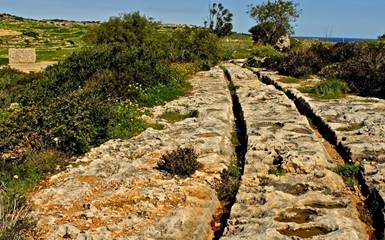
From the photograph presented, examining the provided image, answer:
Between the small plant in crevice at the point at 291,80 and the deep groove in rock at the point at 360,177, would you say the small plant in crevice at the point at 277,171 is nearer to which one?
the deep groove in rock at the point at 360,177

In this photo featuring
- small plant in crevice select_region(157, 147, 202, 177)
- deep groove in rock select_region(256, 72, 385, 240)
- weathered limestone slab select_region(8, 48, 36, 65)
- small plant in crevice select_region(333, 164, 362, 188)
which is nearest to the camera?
deep groove in rock select_region(256, 72, 385, 240)

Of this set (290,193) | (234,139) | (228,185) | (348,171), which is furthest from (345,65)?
(290,193)

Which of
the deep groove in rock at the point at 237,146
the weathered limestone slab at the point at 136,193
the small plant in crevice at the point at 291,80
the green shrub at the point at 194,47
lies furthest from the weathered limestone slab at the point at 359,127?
the green shrub at the point at 194,47

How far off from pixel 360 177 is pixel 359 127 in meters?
3.31

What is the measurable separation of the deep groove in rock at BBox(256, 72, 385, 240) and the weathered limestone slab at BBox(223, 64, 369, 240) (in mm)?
256

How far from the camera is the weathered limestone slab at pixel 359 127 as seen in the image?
8.66 meters

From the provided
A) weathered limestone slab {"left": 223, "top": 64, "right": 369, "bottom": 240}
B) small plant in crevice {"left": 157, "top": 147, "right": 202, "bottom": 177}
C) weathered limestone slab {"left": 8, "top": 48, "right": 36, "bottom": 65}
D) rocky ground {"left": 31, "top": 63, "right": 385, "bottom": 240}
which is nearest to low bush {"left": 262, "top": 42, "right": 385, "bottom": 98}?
rocky ground {"left": 31, "top": 63, "right": 385, "bottom": 240}

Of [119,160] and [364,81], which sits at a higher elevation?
[364,81]

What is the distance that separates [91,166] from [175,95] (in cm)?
804

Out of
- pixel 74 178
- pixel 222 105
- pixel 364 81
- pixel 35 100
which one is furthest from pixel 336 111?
pixel 35 100

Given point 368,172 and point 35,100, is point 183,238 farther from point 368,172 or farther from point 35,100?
point 35,100

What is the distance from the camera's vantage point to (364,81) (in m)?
18.0

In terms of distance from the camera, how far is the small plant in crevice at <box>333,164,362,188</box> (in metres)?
8.48

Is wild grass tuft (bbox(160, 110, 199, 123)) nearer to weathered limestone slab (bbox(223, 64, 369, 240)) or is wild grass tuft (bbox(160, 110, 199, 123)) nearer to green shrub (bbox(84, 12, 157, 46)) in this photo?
weathered limestone slab (bbox(223, 64, 369, 240))
